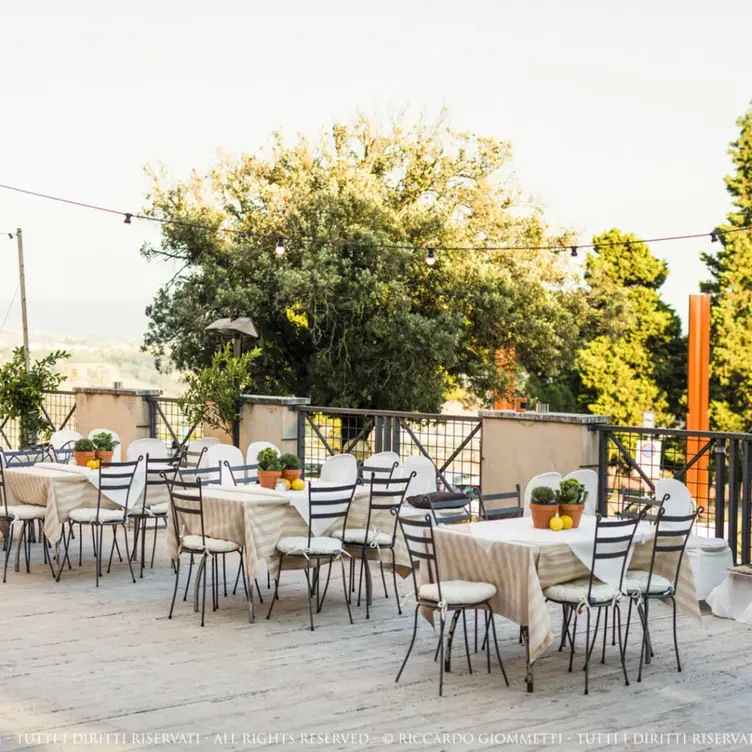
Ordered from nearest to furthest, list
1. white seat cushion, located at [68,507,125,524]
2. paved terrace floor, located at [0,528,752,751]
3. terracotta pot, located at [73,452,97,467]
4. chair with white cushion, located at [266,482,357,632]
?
paved terrace floor, located at [0,528,752,751] < chair with white cushion, located at [266,482,357,632] < white seat cushion, located at [68,507,125,524] < terracotta pot, located at [73,452,97,467]

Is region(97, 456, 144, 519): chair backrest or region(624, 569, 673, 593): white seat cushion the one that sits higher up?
region(97, 456, 144, 519): chair backrest

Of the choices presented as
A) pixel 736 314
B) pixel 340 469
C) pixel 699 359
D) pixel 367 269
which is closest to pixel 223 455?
pixel 340 469

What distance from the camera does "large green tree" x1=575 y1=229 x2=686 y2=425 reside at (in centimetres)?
2581

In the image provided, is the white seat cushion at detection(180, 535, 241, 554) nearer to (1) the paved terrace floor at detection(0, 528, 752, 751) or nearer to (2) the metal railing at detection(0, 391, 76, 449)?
(1) the paved terrace floor at detection(0, 528, 752, 751)

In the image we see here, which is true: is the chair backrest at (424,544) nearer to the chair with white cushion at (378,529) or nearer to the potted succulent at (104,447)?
the chair with white cushion at (378,529)

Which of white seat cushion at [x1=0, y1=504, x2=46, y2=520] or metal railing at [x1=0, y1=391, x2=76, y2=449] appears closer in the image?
white seat cushion at [x1=0, y1=504, x2=46, y2=520]

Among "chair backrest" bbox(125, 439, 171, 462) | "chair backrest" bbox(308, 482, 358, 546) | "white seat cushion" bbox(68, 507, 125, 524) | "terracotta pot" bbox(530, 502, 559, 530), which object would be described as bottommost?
"white seat cushion" bbox(68, 507, 125, 524)

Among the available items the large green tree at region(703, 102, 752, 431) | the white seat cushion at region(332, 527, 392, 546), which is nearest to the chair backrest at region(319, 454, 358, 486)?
the white seat cushion at region(332, 527, 392, 546)

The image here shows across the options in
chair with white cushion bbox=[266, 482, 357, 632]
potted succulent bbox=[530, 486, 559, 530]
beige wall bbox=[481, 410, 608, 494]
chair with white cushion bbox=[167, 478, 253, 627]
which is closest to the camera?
potted succulent bbox=[530, 486, 559, 530]

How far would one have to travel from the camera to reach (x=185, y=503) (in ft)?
22.5

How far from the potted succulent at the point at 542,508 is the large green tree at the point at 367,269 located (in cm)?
1446

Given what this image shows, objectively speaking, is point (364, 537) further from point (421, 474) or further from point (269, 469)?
point (421, 474)

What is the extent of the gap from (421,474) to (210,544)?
83.3 inches

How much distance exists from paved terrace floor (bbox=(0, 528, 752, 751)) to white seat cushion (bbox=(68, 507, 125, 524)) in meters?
0.96
